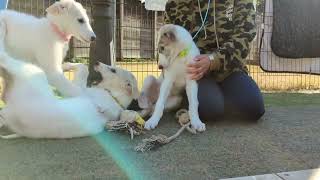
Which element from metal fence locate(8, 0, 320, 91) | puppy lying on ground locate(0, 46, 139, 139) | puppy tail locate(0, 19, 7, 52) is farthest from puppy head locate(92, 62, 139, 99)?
metal fence locate(8, 0, 320, 91)

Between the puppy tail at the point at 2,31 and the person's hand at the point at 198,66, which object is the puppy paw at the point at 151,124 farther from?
the puppy tail at the point at 2,31

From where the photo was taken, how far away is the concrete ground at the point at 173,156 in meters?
1.95

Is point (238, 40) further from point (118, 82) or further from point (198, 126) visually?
point (118, 82)

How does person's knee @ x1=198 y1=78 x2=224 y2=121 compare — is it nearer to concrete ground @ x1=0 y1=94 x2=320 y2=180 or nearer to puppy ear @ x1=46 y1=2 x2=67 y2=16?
concrete ground @ x1=0 y1=94 x2=320 y2=180

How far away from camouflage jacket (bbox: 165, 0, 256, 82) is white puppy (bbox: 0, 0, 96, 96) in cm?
70

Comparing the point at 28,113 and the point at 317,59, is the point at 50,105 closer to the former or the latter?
the point at 28,113

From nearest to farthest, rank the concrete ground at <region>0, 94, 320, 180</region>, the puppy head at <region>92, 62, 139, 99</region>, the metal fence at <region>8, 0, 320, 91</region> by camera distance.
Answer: the concrete ground at <region>0, 94, 320, 180</region> → the puppy head at <region>92, 62, 139, 99</region> → the metal fence at <region>8, 0, 320, 91</region>

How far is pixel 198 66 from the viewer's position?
9.06ft

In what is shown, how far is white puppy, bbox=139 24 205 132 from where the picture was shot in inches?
107

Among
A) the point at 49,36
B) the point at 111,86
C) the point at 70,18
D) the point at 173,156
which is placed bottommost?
the point at 173,156

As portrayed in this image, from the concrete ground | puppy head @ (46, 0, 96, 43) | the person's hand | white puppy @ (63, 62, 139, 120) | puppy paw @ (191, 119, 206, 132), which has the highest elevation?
puppy head @ (46, 0, 96, 43)

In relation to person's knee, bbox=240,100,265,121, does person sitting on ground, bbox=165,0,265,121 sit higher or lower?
higher

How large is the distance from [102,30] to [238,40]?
4.17 feet

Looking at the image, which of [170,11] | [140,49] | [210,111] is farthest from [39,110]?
[140,49]
